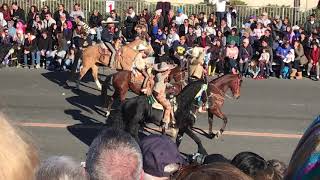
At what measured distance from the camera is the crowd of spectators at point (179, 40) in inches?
779

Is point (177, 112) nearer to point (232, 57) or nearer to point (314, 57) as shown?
point (232, 57)

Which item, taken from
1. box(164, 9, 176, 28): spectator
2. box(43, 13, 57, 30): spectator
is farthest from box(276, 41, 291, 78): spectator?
box(43, 13, 57, 30): spectator

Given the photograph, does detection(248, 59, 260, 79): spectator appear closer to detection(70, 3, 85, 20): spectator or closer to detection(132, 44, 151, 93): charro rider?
detection(132, 44, 151, 93): charro rider

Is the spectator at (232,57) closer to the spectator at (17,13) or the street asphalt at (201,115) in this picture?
the street asphalt at (201,115)

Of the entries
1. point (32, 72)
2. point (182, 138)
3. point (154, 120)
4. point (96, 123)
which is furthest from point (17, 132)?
point (32, 72)

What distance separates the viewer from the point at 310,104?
15.5m

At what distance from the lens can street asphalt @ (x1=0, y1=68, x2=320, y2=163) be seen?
36.5 ft

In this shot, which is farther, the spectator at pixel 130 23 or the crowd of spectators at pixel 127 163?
the spectator at pixel 130 23

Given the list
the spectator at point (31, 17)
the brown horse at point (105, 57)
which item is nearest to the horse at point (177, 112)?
the brown horse at point (105, 57)

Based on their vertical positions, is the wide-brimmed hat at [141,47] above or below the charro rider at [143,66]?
above

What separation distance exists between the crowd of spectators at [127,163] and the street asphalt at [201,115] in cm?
608

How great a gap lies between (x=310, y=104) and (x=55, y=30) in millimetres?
9451

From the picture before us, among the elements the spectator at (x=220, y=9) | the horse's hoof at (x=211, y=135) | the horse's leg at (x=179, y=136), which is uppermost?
the spectator at (x=220, y=9)

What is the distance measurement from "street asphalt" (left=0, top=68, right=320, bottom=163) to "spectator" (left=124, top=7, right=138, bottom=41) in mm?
3968
